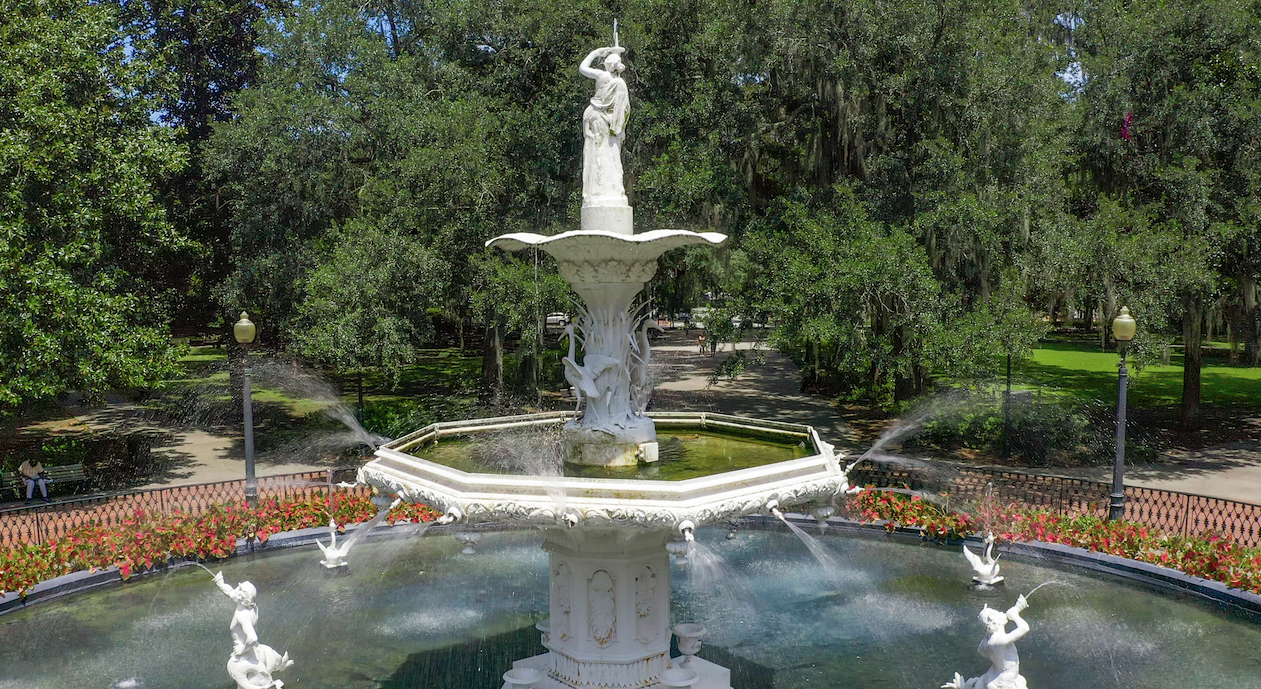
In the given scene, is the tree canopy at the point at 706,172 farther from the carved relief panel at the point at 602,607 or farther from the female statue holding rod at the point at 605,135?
the carved relief panel at the point at 602,607

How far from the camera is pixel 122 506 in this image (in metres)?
15.7

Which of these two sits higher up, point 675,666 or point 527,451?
point 527,451

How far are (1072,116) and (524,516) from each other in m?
18.4

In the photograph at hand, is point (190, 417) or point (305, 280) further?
point (190, 417)

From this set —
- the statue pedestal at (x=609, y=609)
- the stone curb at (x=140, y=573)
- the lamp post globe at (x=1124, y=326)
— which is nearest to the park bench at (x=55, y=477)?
the stone curb at (x=140, y=573)

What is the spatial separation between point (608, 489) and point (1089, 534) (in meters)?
9.22

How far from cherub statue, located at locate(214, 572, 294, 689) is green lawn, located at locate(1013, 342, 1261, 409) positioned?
18.8 m

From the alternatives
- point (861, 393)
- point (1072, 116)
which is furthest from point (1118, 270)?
point (861, 393)

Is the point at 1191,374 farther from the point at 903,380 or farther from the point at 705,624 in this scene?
the point at 705,624

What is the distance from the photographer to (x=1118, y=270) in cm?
1938

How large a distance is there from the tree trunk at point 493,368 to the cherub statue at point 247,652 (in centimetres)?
1447

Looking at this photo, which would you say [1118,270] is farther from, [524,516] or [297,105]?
[297,105]

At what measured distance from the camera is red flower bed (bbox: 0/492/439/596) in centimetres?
1295

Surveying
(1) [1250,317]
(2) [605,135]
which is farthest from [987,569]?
(1) [1250,317]
